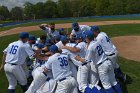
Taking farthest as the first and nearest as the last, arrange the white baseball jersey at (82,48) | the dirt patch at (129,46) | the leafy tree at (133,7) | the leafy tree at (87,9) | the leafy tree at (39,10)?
1. the leafy tree at (87,9)
2. the leafy tree at (39,10)
3. the leafy tree at (133,7)
4. the dirt patch at (129,46)
5. the white baseball jersey at (82,48)

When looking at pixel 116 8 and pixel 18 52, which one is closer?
pixel 18 52

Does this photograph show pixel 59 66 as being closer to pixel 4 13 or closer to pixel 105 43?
pixel 105 43

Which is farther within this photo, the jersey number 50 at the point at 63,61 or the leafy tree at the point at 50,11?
the leafy tree at the point at 50,11

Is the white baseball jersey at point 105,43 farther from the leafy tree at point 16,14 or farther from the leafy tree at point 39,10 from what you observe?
the leafy tree at point 16,14

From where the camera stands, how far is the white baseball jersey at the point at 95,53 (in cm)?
936

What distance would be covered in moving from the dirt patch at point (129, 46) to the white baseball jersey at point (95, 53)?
19.2 feet

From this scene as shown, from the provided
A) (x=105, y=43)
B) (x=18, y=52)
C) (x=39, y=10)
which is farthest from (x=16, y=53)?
(x=39, y=10)

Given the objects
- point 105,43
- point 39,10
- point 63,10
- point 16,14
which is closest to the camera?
point 105,43

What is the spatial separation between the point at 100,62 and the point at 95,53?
0.33 metres

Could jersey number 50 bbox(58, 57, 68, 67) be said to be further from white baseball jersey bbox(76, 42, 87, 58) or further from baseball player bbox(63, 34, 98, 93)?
white baseball jersey bbox(76, 42, 87, 58)

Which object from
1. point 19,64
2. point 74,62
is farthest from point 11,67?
point 74,62

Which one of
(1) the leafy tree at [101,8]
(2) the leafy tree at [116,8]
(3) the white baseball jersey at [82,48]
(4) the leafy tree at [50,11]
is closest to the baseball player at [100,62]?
(3) the white baseball jersey at [82,48]

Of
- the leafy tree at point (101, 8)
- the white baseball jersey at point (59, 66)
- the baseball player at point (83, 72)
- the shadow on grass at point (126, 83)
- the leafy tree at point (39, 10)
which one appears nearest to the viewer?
the white baseball jersey at point (59, 66)

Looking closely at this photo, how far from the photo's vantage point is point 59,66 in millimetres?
8500
